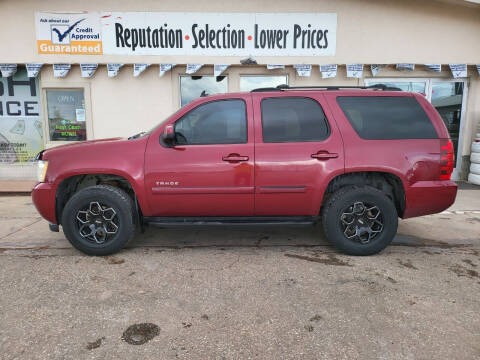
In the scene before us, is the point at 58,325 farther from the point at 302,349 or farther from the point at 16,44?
the point at 16,44

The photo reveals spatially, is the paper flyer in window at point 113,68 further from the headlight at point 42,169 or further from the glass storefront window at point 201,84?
the headlight at point 42,169

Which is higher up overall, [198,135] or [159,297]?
[198,135]

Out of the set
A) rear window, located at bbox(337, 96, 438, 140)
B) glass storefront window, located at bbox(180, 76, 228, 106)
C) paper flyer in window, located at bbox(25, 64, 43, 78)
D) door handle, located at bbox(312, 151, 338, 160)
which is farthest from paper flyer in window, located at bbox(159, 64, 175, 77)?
door handle, located at bbox(312, 151, 338, 160)

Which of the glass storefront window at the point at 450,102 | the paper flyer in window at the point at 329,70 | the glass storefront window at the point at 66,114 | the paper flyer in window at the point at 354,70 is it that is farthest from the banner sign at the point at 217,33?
the glass storefront window at the point at 450,102

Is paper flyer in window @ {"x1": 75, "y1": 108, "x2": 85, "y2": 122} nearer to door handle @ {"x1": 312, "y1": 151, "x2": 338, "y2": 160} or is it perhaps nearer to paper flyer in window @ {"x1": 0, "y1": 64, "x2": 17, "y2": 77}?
paper flyer in window @ {"x1": 0, "y1": 64, "x2": 17, "y2": 77}

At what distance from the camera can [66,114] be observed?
8.20 m

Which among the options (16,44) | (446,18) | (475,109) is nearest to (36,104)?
(16,44)

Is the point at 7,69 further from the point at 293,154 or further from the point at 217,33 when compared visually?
the point at 293,154

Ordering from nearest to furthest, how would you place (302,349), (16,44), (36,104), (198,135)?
(302,349)
(198,135)
(16,44)
(36,104)

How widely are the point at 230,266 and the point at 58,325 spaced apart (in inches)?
62.6

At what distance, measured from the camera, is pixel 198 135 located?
11.5 ft

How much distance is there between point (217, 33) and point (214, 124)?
5.17m

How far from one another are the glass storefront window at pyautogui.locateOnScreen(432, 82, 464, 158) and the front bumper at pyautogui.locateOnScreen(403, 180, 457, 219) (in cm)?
595

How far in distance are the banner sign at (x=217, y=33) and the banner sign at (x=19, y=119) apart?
2192 millimetres
